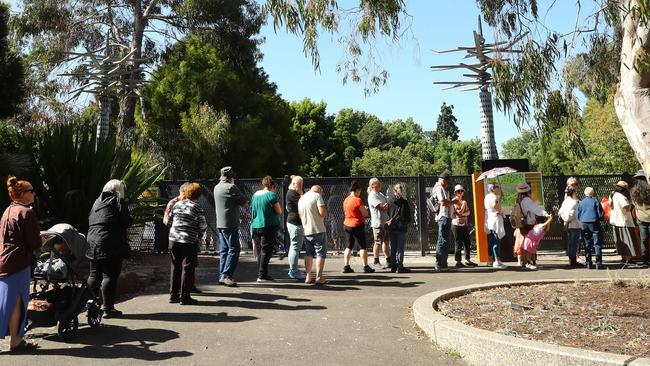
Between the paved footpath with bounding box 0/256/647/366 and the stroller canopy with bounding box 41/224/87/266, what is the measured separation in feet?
2.74

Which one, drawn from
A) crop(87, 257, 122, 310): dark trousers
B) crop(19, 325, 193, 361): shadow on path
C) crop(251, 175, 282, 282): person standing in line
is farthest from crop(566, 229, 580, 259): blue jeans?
crop(87, 257, 122, 310): dark trousers

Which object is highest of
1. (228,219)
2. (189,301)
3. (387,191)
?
(387,191)

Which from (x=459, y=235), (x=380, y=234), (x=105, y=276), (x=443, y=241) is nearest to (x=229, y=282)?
(x=105, y=276)

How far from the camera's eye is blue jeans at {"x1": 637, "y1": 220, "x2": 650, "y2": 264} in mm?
11742

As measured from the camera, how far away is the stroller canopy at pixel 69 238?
6105 mm

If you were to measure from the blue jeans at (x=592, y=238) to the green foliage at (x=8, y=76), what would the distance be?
10410 mm

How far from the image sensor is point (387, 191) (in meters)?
14.2

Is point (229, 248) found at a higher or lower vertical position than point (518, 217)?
lower

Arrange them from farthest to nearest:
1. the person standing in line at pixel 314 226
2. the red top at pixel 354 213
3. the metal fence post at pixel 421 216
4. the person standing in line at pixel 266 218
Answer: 1. the metal fence post at pixel 421 216
2. the red top at pixel 354 213
3. the person standing in line at pixel 266 218
4. the person standing in line at pixel 314 226

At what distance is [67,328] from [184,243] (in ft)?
6.31

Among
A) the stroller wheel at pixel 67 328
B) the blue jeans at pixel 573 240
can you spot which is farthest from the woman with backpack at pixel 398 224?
the stroller wheel at pixel 67 328

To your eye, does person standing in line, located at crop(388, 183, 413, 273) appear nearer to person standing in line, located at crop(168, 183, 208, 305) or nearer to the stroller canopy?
person standing in line, located at crop(168, 183, 208, 305)

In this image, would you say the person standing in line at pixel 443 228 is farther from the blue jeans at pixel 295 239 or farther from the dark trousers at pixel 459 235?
the blue jeans at pixel 295 239

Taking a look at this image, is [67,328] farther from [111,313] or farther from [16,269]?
[111,313]
